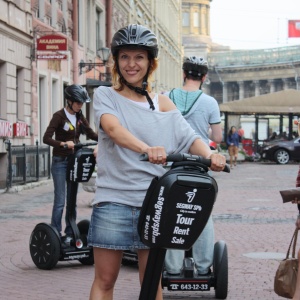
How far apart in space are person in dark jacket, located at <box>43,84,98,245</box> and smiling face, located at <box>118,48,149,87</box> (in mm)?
4041

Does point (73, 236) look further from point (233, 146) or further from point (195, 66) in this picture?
point (233, 146)

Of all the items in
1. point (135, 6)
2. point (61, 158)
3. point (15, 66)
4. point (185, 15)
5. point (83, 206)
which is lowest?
point (83, 206)

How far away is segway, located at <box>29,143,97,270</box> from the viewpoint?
765 cm

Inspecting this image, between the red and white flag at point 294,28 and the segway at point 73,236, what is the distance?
5395 cm

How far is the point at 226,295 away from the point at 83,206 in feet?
29.3

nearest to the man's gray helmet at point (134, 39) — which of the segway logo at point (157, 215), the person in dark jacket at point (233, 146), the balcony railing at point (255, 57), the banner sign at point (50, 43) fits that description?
the segway logo at point (157, 215)

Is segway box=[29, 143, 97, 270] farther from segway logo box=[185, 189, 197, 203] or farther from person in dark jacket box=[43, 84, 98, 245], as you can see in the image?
segway logo box=[185, 189, 197, 203]

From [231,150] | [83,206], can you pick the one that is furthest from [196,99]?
[231,150]

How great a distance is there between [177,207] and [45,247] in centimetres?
458

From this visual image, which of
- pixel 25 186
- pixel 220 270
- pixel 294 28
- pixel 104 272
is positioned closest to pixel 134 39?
pixel 104 272

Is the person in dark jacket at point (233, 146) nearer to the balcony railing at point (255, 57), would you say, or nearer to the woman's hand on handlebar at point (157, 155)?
the woman's hand on handlebar at point (157, 155)

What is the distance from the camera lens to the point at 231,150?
34.9 metres

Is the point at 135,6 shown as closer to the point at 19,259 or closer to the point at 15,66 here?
the point at 15,66

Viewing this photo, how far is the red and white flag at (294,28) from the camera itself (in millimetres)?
60594
